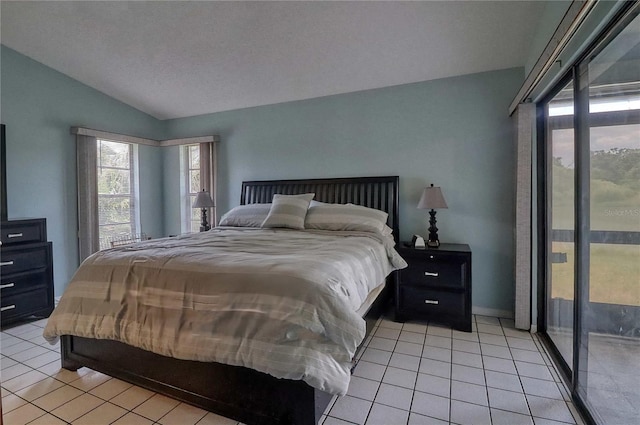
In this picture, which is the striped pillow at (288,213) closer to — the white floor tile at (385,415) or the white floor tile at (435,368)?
the white floor tile at (435,368)

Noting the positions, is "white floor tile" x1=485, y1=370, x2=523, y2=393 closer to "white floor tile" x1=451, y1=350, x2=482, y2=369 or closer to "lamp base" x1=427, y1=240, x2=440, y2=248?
"white floor tile" x1=451, y1=350, x2=482, y2=369

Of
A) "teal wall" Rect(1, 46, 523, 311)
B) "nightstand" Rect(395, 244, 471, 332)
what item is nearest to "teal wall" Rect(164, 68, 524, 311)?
"teal wall" Rect(1, 46, 523, 311)

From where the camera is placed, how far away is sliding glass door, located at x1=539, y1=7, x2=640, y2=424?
4.82ft

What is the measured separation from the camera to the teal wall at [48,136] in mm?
3461

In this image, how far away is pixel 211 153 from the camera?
15.1ft

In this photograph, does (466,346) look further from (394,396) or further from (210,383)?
(210,383)

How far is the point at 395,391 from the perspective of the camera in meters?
2.04

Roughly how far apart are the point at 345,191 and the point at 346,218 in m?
0.64

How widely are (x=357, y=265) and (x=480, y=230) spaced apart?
5.97 ft

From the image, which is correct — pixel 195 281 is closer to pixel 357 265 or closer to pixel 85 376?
pixel 357 265

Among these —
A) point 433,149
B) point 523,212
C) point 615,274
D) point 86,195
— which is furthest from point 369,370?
point 86,195

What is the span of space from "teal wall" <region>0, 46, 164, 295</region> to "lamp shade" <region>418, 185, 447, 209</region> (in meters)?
4.03

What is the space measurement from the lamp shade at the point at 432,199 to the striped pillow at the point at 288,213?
118cm

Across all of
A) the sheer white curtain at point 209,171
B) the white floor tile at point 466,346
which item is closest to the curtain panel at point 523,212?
the white floor tile at point 466,346
